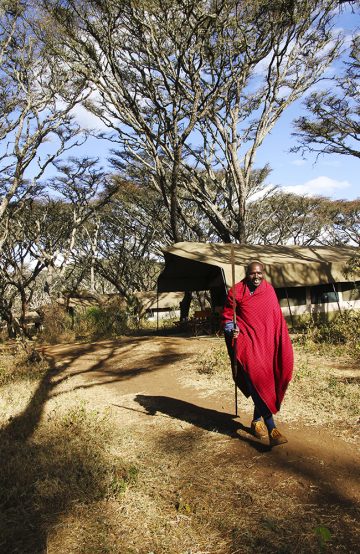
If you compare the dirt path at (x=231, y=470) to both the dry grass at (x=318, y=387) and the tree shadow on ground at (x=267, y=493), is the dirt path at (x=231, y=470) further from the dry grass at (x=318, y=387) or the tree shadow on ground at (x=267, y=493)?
the dry grass at (x=318, y=387)

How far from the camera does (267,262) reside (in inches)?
539

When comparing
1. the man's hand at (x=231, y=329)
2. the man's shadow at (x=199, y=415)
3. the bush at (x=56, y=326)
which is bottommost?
the man's shadow at (x=199, y=415)

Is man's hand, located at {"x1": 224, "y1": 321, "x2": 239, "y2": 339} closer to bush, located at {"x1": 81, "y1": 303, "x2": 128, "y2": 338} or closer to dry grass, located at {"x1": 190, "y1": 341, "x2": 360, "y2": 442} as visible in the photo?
dry grass, located at {"x1": 190, "y1": 341, "x2": 360, "y2": 442}

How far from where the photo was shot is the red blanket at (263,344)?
418 cm

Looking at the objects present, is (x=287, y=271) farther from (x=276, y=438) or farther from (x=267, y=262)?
(x=276, y=438)

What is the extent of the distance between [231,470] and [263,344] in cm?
121

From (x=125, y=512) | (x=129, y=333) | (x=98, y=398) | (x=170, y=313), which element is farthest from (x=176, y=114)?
(x=170, y=313)

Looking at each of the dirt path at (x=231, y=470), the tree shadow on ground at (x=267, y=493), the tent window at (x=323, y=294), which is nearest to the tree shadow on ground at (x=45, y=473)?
the dirt path at (x=231, y=470)

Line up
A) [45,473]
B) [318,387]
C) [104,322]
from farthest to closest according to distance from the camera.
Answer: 1. [104,322]
2. [318,387]
3. [45,473]

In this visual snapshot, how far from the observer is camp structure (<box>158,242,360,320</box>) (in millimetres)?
13453

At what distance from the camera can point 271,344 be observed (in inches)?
169

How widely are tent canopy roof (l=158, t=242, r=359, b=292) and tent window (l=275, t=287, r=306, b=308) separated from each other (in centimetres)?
92

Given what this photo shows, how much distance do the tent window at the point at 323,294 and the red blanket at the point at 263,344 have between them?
11.3 meters

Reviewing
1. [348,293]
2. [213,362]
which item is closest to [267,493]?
[213,362]
